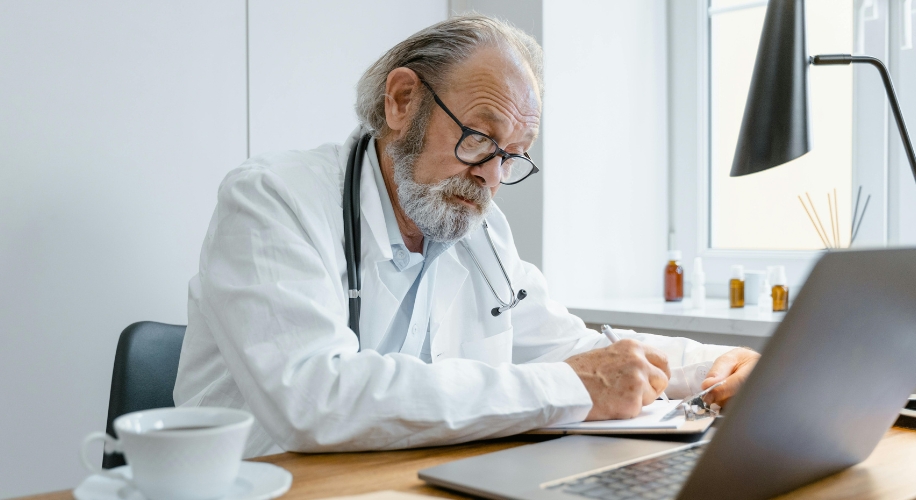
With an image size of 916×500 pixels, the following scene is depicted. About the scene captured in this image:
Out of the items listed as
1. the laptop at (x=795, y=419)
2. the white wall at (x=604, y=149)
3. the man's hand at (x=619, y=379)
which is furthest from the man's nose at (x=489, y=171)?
the white wall at (x=604, y=149)

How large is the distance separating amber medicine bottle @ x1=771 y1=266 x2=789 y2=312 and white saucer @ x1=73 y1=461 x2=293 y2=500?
5.93 ft

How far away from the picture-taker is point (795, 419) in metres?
0.68

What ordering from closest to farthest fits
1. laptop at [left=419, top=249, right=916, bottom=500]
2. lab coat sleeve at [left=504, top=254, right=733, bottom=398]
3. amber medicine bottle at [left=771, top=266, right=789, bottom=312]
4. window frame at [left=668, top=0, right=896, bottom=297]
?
laptop at [left=419, top=249, right=916, bottom=500] < lab coat sleeve at [left=504, top=254, right=733, bottom=398] < amber medicine bottle at [left=771, top=266, right=789, bottom=312] < window frame at [left=668, top=0, right=896, bottom=297]

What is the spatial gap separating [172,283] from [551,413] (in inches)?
47.8

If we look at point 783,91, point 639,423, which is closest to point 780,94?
point 783,91

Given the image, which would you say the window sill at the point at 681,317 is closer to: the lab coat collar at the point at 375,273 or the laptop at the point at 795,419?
the lab coat collar at the point at 375,273

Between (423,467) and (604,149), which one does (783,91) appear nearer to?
(423,467)

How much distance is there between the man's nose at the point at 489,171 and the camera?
1399mm

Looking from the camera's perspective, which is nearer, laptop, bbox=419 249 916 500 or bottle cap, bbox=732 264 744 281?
laptop, bbox=419 249 916 500

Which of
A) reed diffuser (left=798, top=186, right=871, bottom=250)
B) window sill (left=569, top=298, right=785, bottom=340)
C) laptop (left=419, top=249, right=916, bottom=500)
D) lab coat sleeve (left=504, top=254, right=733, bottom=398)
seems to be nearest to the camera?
laptop (left=419, top=249, right=916, bottom=500)

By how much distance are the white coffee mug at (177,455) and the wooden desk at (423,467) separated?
101mm

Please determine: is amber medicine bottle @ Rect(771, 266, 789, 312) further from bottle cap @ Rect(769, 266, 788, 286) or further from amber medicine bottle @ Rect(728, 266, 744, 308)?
amber medicine bottle @ Rect(728, 266, 744, 308)

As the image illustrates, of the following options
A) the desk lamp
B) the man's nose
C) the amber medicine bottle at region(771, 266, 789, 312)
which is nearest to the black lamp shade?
the desk lamp

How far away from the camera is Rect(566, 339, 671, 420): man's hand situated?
102cm
